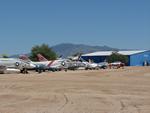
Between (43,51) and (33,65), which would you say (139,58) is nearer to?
(43,51)

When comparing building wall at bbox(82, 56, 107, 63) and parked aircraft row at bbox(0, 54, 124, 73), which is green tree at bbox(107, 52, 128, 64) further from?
parked aircraft row at bbox(0, 54, 124, 73)

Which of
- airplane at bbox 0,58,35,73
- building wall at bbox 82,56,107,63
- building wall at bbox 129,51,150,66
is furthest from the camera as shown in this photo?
building wall at bbox 82,56,107,63

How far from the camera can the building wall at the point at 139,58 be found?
15405 centimetres

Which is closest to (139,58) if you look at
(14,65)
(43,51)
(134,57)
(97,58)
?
(134,57)

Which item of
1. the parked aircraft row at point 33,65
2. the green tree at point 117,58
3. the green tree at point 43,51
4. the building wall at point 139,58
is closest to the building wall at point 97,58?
the green tree at point 117,58

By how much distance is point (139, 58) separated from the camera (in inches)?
6250

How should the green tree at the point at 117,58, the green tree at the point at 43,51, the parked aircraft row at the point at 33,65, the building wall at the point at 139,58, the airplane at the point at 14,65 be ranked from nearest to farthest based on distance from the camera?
the airplane at the point at 14,65, the parked aircraft row at the point at 33,65, the green tree at the point at 43,51, the green tree at the point at 117,58, the building wall at the point at 139,58

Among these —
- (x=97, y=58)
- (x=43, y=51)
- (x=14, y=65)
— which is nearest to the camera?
(x=14, y=65)

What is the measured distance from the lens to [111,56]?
15025 cm

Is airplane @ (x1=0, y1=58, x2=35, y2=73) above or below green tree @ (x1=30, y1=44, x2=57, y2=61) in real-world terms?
below

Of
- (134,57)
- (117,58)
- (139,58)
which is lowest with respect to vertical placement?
(117,58)

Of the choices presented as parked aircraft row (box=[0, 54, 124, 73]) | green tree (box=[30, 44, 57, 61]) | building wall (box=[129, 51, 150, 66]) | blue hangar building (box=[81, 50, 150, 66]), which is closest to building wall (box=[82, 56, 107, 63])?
blue hangar building (box=[81, 50, 150, 66])

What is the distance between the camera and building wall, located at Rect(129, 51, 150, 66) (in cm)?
15405

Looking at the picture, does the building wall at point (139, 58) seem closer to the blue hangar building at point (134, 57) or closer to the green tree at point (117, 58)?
the blue hangar building at point (134, 57)
